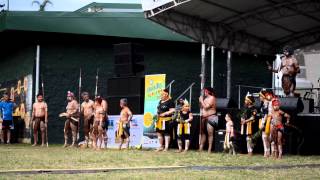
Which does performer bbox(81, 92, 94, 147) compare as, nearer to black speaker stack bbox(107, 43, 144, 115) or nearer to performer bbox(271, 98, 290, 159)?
black speaker stack bbox(107, 43, 144, 115)

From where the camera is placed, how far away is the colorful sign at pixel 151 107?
18.2 m

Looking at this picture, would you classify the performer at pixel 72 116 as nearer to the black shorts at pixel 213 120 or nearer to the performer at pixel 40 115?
the performer at pixel 40 115

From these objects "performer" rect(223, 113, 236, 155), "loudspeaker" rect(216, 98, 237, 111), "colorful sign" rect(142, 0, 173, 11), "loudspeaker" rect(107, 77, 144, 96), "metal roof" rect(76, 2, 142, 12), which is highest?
"metal roof" rect(76, 2, 142, 12)

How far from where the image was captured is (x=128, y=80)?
19.3 m

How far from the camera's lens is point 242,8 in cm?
1920

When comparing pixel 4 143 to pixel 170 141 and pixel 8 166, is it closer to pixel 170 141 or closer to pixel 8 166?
pixel 170 141

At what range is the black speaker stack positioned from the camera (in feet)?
62.3

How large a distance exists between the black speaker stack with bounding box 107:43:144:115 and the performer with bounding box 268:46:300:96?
14.3 feet

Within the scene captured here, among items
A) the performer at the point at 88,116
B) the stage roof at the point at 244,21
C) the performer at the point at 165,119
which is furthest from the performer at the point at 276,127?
the performer at the point at 88,116

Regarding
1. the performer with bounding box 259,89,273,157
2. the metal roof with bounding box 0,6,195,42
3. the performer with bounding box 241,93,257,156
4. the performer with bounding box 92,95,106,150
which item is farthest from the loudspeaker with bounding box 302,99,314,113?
the metal roof with bounding box 0,6,195,42

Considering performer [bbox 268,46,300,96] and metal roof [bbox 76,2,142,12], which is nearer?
performer [bbox 268,46,300,96]

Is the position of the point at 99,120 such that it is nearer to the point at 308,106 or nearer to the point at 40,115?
the point at 40,115

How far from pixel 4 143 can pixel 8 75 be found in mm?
4973

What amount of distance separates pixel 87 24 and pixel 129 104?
17.9 ft
